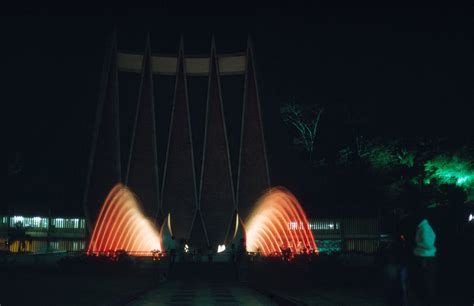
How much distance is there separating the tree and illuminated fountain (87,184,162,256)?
12734 millimetres

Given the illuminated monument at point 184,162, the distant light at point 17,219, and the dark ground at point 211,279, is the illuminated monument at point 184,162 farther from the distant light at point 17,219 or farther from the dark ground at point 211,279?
the dark ground at point 211,279

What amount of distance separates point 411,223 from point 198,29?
144ft

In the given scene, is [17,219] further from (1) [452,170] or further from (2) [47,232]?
(1) [452,170]

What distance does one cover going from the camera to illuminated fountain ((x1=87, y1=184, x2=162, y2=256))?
113 ft

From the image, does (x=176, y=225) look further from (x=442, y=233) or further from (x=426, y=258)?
(x=426, y=258)

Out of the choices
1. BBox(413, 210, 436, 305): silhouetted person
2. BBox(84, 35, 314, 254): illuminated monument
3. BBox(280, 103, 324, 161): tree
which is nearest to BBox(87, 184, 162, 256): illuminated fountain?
BBox(84, 35, 314, 254): illuminated monument

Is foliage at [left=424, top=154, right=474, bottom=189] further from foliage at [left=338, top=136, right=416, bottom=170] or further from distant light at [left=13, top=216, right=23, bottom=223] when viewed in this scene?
distant light at [left=13, top=216, right=23, bottom=223]

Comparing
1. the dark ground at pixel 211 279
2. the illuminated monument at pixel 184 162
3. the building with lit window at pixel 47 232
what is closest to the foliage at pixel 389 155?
the dark ground at pixel 211 279

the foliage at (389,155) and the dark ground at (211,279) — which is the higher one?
the foliage at (389,155)

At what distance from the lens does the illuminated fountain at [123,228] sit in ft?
113

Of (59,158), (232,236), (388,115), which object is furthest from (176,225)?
(388,115)

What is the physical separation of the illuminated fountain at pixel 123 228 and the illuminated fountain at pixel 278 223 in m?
7.64

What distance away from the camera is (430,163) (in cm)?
2791

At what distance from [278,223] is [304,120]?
28.9ft
